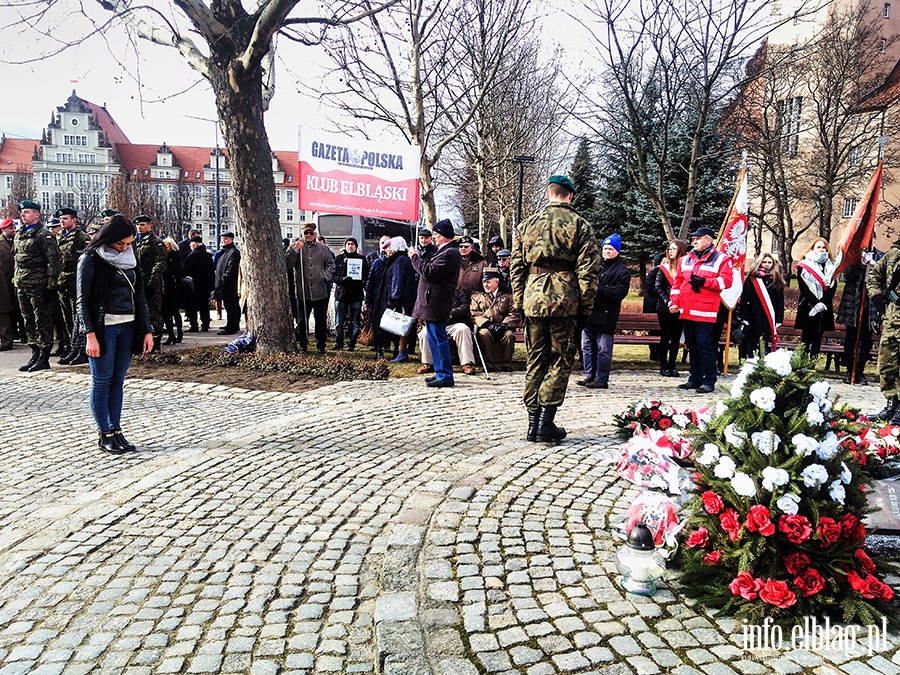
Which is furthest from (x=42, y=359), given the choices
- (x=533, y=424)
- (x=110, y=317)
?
(x=533, y=424)

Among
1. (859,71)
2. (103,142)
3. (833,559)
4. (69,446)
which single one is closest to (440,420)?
(69,446)

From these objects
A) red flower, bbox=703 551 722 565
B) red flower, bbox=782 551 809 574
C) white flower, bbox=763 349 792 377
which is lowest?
red flower, bbox=703 551 722 565

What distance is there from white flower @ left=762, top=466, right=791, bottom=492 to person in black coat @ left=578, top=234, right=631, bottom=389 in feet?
19.6

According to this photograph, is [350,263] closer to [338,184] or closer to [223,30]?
[338,184]

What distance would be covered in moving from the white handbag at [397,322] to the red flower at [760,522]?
8003mm

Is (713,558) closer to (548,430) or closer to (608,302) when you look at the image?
(548,430)

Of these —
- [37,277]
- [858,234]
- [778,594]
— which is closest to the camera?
[778,594]

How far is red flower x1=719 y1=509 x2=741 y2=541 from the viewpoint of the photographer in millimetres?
3125

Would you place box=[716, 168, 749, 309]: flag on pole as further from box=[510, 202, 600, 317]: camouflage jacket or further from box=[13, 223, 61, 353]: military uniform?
box=[13, 223, 61, 353]: military uniform

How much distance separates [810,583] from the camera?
300 cm

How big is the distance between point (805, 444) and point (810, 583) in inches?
23.4

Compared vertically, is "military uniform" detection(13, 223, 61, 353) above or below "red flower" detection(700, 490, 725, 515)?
above

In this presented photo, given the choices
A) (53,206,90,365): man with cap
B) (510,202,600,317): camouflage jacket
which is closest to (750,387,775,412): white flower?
(510,202,600,317): camouflage jacket

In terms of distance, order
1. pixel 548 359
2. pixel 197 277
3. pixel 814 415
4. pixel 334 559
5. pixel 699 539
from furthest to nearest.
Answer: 1. pixel 197 277
2. pixel 548 359
3. pixel 334 559
4. pixel 699 539
5. pixel 814 415
